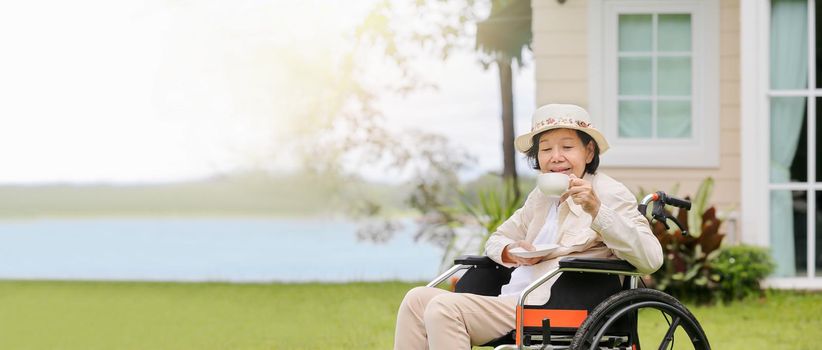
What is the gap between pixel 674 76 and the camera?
7176 millimetres

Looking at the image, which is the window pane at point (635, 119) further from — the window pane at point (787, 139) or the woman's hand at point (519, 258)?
the woman's hand at point (519, 258)

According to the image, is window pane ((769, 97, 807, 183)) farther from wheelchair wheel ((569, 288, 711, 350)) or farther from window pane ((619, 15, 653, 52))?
wheelchair wheel ((569, 288, 711, 350))

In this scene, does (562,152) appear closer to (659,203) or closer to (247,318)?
(659,203)

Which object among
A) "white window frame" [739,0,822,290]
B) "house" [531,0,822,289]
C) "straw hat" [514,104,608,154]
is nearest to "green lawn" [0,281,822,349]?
"white window frame" [739,0,822,290]

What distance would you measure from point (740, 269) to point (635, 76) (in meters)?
1.39

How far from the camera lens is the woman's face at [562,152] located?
3338 mm

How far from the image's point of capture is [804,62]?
22.4ft

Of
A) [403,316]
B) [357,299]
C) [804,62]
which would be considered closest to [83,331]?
[357,299]

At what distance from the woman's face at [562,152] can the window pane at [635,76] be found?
12.8 feet

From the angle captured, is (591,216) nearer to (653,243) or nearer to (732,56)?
(653,243)

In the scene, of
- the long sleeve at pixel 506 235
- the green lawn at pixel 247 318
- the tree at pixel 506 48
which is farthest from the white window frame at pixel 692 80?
the long sleeve at pixel 506 235

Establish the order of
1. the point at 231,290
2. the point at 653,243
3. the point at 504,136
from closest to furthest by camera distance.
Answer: the point at 653,243 < the point at 231,290 < the point at 504,136

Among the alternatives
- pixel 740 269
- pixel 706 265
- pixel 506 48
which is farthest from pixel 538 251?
pixel 506 48

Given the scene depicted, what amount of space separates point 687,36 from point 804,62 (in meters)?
0.72
